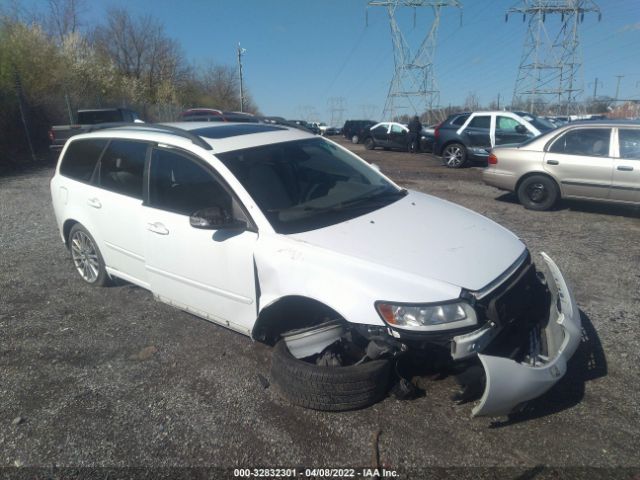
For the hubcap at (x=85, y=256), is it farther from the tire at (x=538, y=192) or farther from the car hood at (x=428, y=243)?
the tire at (x=538, y=192)

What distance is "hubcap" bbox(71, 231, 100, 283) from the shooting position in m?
4.61

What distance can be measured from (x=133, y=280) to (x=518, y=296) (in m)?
3.19

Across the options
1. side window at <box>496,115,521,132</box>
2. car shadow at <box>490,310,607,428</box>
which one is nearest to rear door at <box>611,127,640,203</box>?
car shadow at <box>490,310,607,428</box>

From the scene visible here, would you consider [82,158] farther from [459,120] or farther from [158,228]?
[459,120]

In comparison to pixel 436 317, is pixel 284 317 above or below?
below

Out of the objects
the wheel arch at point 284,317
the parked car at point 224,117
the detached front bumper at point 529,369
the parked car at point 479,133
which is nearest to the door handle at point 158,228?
the wheel arch at point 284,317

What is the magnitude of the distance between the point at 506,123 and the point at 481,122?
2.33ft

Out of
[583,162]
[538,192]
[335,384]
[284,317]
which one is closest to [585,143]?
[583,162]

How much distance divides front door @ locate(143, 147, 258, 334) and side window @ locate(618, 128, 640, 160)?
6572mm

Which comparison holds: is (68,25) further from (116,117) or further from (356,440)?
(356,440)

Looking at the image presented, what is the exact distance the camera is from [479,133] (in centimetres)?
1320

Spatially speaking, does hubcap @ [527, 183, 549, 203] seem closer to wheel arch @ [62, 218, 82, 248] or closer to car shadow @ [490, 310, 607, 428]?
car shadow @ [490, 310, 607, 428]

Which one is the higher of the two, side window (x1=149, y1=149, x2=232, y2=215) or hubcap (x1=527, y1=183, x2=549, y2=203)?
side window (x1=149, y1=149, x2=232, y2=215)

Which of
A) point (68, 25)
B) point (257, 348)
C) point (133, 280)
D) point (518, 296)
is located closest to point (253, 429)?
point (257, 348)
